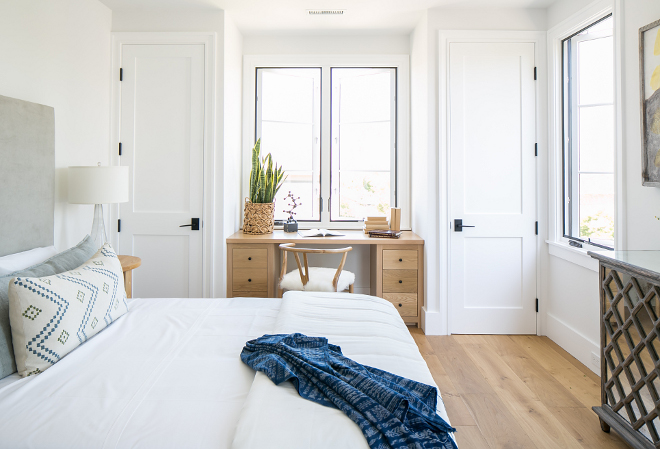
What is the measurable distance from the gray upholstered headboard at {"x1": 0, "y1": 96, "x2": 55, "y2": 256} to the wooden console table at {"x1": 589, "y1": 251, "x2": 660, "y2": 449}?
2.96 meters

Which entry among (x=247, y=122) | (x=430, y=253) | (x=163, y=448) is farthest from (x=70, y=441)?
(x=247, y=122)

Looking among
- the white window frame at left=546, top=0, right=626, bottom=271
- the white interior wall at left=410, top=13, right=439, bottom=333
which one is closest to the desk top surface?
the white interior wall at left=410, top=13, right=439, bottom=333

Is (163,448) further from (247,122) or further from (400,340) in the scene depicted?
(247,122)

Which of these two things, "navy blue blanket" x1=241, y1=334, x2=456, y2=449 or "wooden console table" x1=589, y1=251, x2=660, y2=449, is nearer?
"navy blue blanket" x1=241, y1=334, x2=456, y2=449

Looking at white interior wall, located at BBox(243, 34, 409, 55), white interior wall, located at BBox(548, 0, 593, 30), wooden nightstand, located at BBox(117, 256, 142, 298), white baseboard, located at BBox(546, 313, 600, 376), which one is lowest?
white baseboard, located at BBox(546, 313, 600, 376)

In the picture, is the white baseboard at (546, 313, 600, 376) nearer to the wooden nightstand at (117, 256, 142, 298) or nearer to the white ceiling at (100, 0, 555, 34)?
the white ceiling at (100, 0, 555, 34)

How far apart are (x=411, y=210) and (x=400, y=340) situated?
2.45 meters

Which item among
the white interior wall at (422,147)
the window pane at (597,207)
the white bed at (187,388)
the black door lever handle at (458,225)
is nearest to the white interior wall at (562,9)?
the white interior wall at (422,147)

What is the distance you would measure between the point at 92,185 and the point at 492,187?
9.56ft

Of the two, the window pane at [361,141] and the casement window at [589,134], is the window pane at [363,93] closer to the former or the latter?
the window pane at [361,141]

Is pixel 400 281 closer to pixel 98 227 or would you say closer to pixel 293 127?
pixel 293 127

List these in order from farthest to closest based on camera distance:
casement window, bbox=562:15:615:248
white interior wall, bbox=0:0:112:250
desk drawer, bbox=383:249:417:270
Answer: desk drawer, bbox=383:249:417:270, casement window, bbox=562:15:615:248, white interior wall, bbox=0:0:112:250

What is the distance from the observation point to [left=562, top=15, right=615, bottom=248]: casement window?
269cm

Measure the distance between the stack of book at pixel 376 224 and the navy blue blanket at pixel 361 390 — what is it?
7.44 feet
